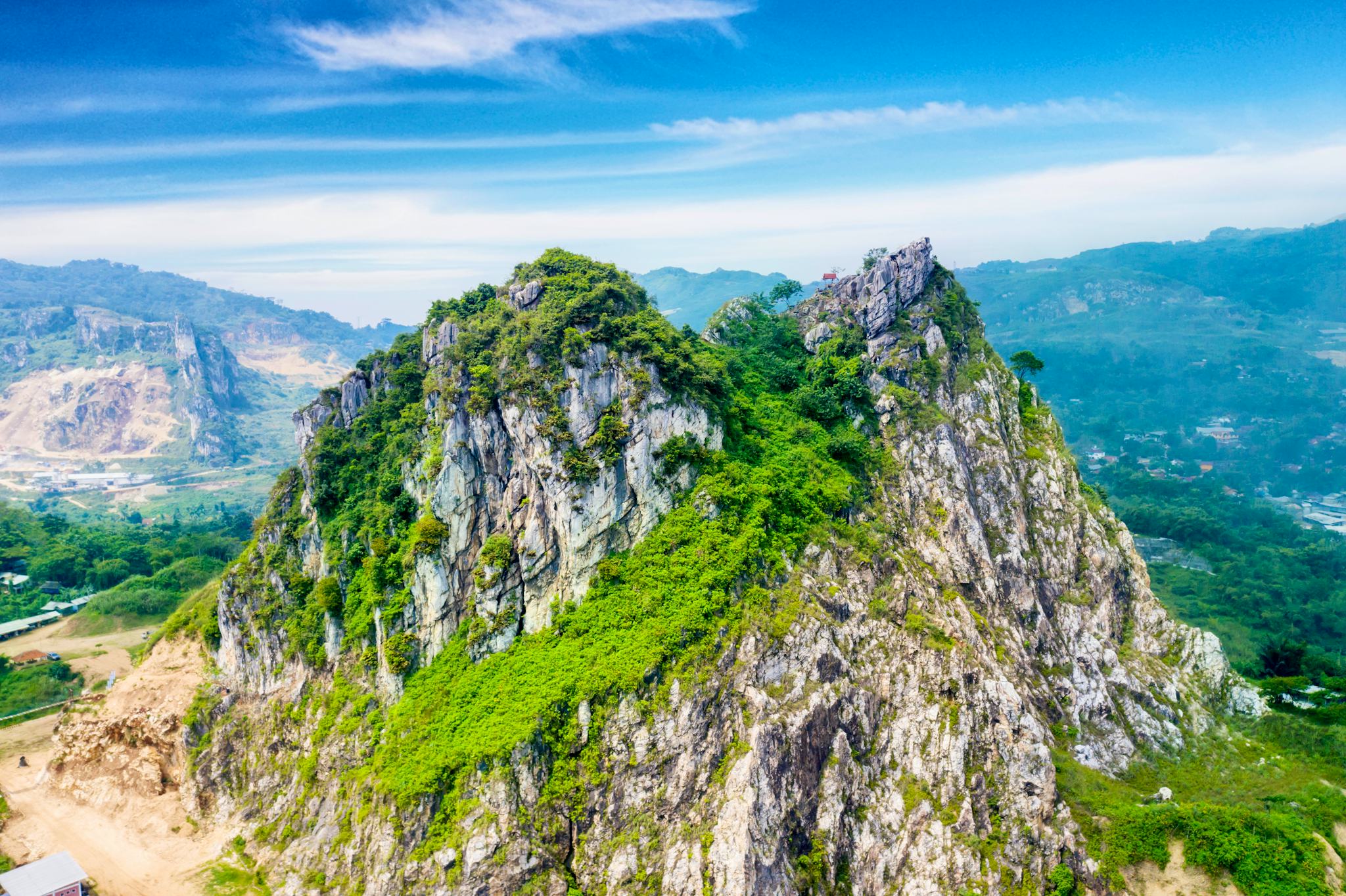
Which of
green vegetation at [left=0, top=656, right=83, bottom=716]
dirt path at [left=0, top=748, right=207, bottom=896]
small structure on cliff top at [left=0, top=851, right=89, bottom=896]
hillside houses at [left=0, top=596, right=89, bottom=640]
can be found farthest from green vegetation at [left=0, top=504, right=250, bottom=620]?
small structure on cliff top at [left=0, top=851, right=89, bottom=896]

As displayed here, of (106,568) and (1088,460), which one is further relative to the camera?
(1088,460)

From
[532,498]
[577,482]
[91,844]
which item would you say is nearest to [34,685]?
[91,844]

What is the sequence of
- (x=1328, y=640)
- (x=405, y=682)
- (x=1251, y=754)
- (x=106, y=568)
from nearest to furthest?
1. (x=405, y=682)
2. (x=1251, y=754)
3. (x=1328, y=640)
4. (x=106, y=568)

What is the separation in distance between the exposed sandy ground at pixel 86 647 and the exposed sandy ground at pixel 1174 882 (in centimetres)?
7869

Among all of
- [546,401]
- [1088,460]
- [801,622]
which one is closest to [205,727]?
[546,401]

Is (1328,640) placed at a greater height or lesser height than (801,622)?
lesser

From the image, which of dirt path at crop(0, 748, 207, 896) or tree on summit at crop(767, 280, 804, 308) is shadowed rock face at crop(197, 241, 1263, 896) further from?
tree on summit at crop(767, 280, 804, 308)

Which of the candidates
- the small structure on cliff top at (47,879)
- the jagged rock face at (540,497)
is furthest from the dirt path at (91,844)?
the jagged rock face at (540,497)

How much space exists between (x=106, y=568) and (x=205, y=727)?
200 ft

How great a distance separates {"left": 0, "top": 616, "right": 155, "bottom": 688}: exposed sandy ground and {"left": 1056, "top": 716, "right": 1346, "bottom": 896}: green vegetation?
77.5m

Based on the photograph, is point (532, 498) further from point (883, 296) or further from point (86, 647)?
point (86, 647)

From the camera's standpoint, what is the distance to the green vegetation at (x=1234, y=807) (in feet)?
112

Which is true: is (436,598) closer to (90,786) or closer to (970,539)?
(90,786)

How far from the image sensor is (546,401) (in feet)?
137
